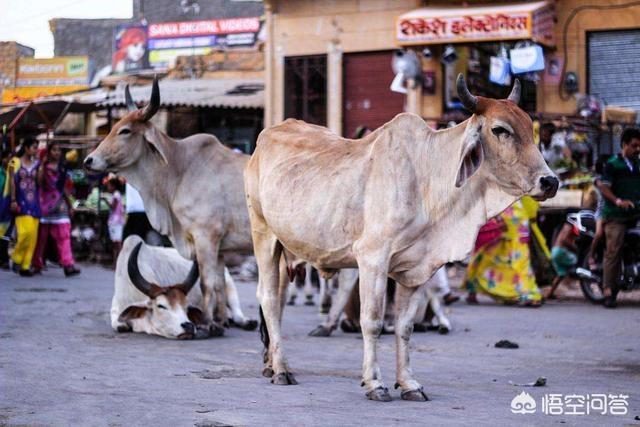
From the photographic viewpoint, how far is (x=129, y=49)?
42500mm

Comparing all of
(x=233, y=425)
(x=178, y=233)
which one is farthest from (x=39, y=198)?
(x=233, y=425)

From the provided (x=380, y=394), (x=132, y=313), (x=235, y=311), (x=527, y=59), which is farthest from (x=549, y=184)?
(x=527, y=59)

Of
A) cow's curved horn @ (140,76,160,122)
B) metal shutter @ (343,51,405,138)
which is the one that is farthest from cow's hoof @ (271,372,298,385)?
metal shutter @ (343,51,405,138)

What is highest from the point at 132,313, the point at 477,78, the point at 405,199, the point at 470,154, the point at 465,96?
the point at 477,78

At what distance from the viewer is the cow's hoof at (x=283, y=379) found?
6.96 m

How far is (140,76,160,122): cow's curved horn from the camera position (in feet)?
31.6

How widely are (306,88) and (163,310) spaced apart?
13.2m

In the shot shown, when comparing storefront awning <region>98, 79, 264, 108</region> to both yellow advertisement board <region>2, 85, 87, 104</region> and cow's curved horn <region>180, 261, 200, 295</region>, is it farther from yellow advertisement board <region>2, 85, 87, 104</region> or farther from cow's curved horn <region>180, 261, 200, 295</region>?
yellow advertisement board <region>2, 85, 87, 104</region>

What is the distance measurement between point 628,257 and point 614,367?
486cm

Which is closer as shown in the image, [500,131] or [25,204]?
[500,131]

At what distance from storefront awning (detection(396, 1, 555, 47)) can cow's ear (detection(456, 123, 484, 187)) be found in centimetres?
1193

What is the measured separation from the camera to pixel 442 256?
6.61m

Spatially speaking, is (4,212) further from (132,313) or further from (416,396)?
(416,396)

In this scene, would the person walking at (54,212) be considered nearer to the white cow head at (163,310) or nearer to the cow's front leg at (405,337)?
the white cow head at (163,310)
